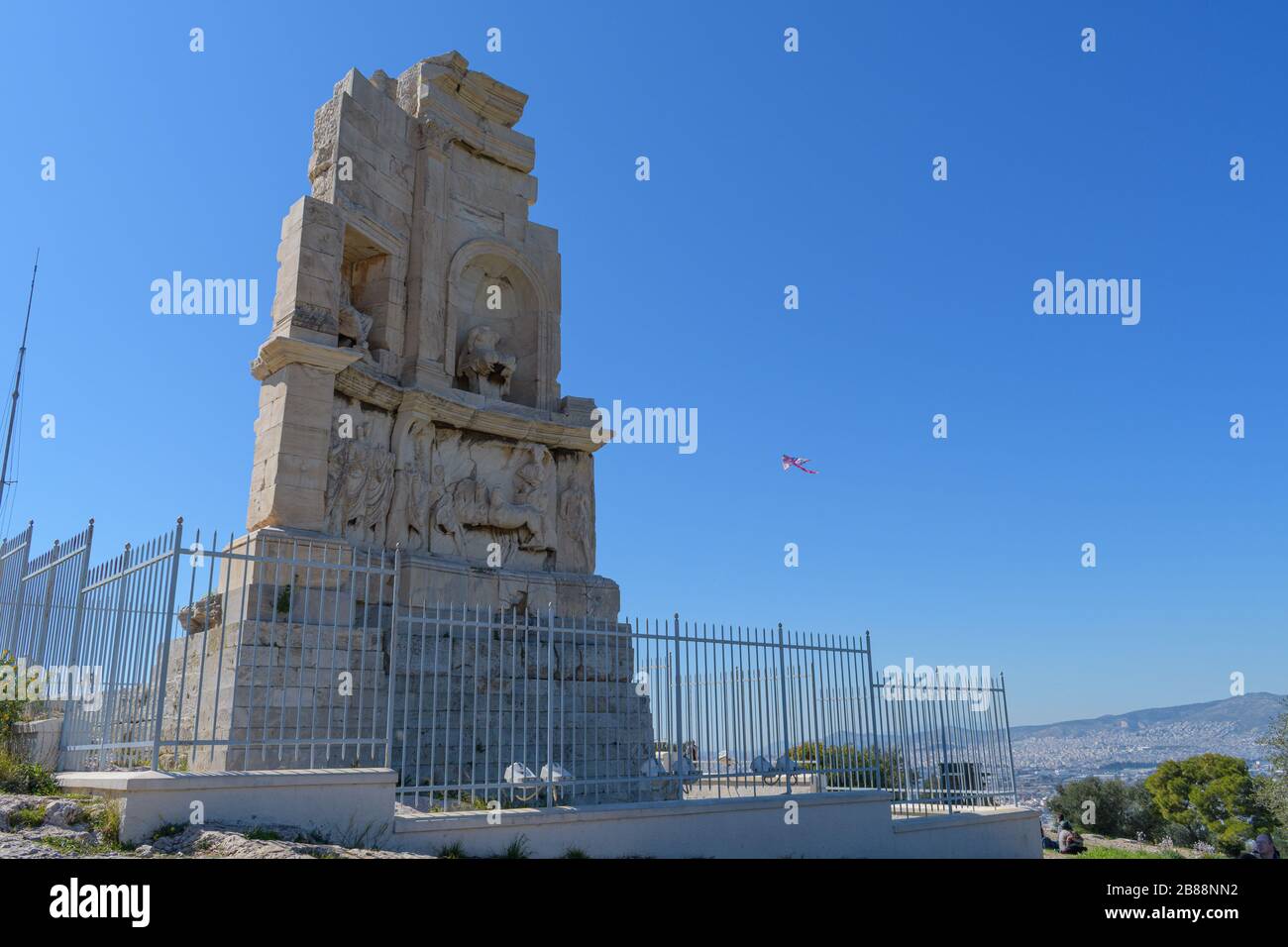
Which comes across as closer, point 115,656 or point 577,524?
point 115,656

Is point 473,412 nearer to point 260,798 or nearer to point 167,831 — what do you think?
point 260,798

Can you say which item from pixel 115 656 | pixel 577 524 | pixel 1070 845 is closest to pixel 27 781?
pixel 115 656

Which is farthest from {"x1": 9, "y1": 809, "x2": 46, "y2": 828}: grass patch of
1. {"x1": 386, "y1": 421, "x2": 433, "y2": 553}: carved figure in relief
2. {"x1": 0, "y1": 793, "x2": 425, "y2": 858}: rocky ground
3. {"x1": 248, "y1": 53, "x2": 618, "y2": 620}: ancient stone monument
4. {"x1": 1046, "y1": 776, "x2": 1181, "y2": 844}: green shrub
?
{"x1": 1046, "y1": 776, "x2": 1181, "y2": 844}: green shrub

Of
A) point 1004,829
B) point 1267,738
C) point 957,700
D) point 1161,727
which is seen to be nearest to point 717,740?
point 957,700

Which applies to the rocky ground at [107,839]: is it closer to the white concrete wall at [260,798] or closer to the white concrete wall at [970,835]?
the white concrete wall at [260,798]

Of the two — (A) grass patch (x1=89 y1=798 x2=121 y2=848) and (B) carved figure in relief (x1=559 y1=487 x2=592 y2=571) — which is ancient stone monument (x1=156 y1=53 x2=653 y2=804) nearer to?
(B) carved figure in relief (x1=559 y1=487 x2=592 y2=571)

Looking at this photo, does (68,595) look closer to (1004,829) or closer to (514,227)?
(514,227)

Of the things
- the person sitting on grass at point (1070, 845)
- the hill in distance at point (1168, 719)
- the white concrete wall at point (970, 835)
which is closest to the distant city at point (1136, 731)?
the hill in distance at point (1168, 719)
